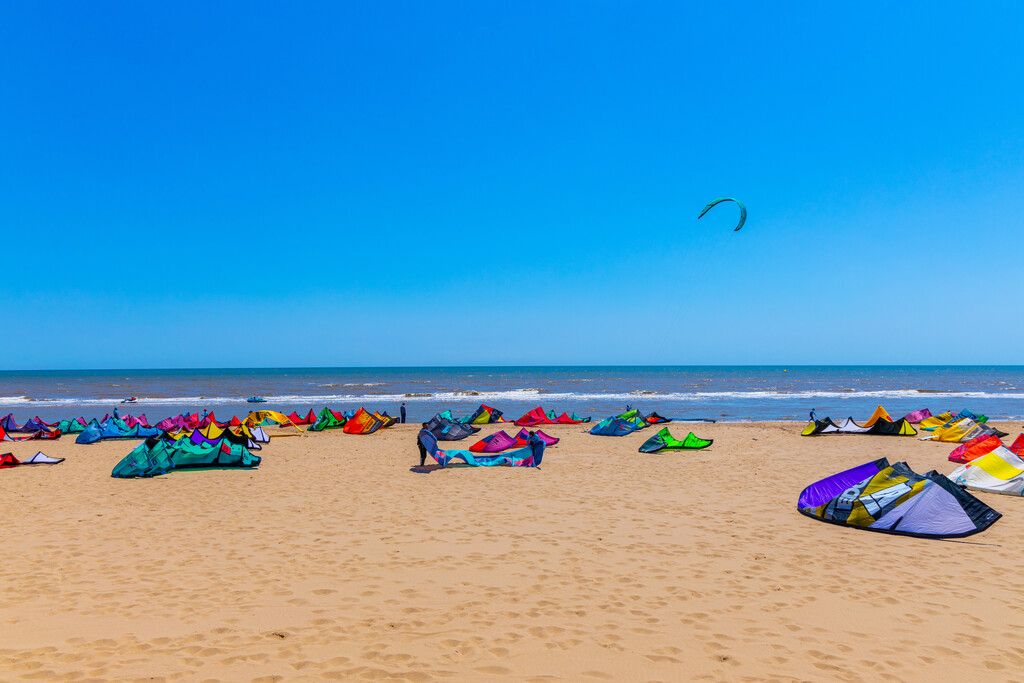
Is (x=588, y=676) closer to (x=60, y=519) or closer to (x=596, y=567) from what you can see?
(x=596, y=567)

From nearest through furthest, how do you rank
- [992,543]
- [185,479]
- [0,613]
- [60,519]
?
1. [0,613]
2. [992,543]
3. [60,519]
4. [185,479]

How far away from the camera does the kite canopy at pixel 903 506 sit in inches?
289

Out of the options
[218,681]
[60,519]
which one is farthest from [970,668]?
[60,519]

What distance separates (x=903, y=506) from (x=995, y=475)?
4043mm

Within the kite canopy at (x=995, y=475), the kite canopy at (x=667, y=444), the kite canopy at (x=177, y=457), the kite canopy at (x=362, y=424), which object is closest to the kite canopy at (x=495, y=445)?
the kite canopy at (x=667, y=444)

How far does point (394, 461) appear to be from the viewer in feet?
47.2

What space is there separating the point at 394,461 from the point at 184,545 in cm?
718

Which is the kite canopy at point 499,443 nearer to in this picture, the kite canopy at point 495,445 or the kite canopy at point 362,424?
the kite canopy at point 495,445

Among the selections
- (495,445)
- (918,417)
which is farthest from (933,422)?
(495,445)

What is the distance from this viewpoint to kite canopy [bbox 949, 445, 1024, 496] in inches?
379

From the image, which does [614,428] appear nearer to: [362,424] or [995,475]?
[362,424]

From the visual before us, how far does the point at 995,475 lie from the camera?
999 cm

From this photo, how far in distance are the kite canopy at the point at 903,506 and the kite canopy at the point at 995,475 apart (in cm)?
249

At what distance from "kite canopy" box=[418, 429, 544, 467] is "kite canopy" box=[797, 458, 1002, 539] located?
6.21m
